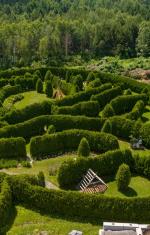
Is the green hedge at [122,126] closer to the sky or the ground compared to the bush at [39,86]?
closer to the sky

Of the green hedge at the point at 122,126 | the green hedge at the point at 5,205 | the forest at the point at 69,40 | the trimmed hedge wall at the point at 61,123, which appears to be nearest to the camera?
the green hedge at the point at 5,205

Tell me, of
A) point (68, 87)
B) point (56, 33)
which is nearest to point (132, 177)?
point (68, 87)

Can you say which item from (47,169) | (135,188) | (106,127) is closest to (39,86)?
(106,127)

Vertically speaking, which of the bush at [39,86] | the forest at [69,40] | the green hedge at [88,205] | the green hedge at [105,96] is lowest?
the forest at [69,40]

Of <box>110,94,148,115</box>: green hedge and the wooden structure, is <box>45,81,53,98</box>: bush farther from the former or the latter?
the wooden structure

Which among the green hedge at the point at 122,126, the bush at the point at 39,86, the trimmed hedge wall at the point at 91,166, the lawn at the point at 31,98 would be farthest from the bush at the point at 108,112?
the bush at the point at 39,86

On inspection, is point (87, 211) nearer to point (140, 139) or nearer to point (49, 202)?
point (49, 202)

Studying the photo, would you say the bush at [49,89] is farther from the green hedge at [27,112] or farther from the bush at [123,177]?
the bush at [123,177]

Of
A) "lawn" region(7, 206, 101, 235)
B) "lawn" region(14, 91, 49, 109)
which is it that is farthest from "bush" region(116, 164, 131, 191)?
"lawn" region(14, 91, 49, 109)
